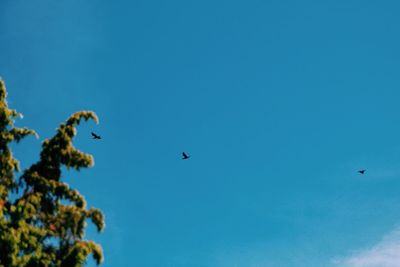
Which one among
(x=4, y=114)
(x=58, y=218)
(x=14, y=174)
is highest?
(x=4, y=114)

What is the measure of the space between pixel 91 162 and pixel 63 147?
41.4 inches

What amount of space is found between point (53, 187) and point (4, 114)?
3.09 meters

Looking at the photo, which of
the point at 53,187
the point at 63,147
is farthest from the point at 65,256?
the point at 63,147

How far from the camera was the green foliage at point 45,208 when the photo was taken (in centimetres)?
1538

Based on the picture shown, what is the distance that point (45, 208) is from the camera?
16984 mm

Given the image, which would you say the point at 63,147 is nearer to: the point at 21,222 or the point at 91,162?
the point at 91,162

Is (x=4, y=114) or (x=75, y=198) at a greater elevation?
(x=4, y=114)

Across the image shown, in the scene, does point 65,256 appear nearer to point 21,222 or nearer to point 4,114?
point 21,222

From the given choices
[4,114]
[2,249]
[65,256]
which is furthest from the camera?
[4,114]

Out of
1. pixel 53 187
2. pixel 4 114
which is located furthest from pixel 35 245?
pixel 4 114

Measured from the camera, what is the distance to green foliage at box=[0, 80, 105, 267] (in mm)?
15383

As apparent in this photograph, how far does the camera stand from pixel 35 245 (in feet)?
51.1

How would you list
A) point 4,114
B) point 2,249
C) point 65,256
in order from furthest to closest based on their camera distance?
point 4,114 → point 65,256 → point 2,249

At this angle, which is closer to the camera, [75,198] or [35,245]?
[35,245]
